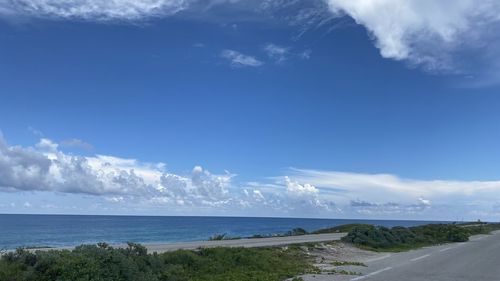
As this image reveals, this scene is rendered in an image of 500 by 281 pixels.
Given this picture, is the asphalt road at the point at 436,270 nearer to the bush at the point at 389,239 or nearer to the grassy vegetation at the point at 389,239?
the grassy vegetation at the point at 389,239

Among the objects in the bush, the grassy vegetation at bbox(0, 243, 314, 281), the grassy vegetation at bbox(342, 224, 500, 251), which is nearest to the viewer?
the grassy vegetation at bbox(0, 243, 314, 281)

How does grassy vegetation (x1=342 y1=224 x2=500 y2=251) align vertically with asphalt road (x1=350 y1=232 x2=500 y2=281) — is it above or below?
above

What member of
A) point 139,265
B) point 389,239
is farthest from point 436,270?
point 389,239

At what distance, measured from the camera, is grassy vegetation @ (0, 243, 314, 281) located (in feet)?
36.2

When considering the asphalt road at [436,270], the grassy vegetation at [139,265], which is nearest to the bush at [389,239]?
the asphalt road at [436,270]

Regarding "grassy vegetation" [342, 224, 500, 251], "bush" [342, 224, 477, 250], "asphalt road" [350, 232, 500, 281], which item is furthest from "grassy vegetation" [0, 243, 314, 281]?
"bush" [342, 224, 477, 250]

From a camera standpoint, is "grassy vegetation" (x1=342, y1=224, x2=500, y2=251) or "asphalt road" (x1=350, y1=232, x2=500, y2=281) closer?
"asphalt road" (x1=350, y1=232, x2=500, y2=281)

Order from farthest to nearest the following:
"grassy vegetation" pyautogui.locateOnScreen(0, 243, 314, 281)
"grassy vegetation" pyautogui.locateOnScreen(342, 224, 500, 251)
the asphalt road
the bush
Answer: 1. the bush
2. "grassy vegetation" pyautogui.locateOnScreen(342, 224, 500, 251)
3. the asphalt road
4. "grassy vegetation" pyautogui.locateOnScreen(0, 243, 314, 281)

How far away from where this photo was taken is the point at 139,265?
13.2 m

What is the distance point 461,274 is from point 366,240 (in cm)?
1641

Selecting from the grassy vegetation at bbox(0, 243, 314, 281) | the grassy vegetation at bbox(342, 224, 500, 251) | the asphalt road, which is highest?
the grassy vegetation at bbox(342, 224, 500, 251)

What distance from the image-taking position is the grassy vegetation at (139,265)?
36.2 ft

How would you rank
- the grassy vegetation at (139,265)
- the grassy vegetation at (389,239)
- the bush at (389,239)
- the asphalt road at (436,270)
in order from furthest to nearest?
the bush at (389,239) < the grassy vegetation at (389,239) < the asphalt road at (436,270) < the grassy vegetation at (139,265)

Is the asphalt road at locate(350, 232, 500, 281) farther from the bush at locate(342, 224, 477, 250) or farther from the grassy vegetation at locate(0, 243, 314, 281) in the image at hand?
the bush at locate(342, 224, 477, 250)
